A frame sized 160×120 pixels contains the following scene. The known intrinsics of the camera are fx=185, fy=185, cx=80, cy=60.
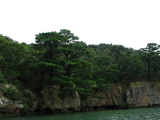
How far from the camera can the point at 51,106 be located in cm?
2609

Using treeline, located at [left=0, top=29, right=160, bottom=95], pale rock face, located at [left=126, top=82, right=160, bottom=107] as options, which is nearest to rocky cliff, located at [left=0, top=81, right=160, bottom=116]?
pale rock face, located at [left=126, top=82, right=160, bottom=107]

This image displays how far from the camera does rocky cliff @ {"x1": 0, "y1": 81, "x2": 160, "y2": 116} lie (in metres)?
22.6

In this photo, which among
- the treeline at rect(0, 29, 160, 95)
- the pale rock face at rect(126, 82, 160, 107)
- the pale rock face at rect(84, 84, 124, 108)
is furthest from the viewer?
the pale rock face at rect(126, 82, 160, 107)

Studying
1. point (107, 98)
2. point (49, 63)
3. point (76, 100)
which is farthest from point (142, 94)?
point (49, 63)

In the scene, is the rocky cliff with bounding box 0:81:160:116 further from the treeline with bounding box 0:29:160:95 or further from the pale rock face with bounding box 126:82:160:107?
the treeline with bounding box 0:29:160:95

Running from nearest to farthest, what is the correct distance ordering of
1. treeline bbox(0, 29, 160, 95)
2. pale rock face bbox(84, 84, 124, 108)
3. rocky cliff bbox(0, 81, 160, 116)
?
rocky cliff bbox(0, 81, 160, 116), treeline bbox(0, 29, 160, 95), pale rock face bbox(84, 84, 124, 108)

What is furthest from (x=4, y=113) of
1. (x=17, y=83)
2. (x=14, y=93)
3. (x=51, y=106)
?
(x=51, y=106)

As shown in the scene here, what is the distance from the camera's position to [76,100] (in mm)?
27922

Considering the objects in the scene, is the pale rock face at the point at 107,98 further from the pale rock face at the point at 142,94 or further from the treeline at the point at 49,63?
the treeline at the point at 49,63

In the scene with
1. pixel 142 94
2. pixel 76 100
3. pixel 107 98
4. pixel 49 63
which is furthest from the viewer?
pixel 142 94

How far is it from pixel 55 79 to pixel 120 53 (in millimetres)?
22376

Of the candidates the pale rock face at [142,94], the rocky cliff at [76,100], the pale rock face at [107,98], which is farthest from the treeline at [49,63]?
the pale rock face at [142,94]

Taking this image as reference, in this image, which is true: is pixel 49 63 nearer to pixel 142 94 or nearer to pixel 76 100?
pixel 76 100

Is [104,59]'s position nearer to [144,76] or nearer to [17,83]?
[144,76]
